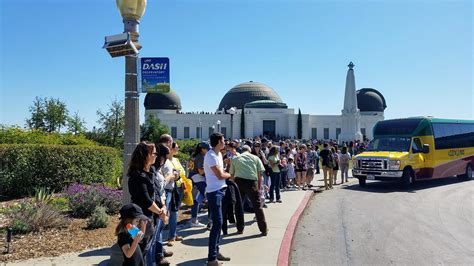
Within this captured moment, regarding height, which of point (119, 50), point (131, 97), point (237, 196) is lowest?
point (237, 196)

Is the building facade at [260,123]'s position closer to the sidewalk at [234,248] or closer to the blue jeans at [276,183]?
the blue jeans at [276,183]

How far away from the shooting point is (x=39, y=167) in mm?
11414

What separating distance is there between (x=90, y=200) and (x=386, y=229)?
6.48 meters

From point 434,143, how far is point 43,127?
92.8 ft

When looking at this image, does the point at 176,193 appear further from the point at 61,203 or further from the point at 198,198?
the point at 61,203

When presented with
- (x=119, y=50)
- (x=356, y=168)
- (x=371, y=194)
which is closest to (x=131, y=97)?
(x=119, y=50)

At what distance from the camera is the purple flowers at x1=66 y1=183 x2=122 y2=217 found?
8.38 metres

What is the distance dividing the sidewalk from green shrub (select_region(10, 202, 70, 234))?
1575mm

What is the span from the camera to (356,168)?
15852 mm

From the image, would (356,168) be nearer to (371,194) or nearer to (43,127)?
(371,194)

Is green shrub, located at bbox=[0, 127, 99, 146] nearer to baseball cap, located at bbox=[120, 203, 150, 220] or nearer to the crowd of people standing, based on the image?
the crowd of people standing

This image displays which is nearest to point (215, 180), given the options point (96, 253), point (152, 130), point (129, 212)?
point (129, 212)

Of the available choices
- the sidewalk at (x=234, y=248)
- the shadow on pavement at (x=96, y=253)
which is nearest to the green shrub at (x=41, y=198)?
the shadow on pavement at (x=96, y=253)

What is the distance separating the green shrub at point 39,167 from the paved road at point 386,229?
7.07m
